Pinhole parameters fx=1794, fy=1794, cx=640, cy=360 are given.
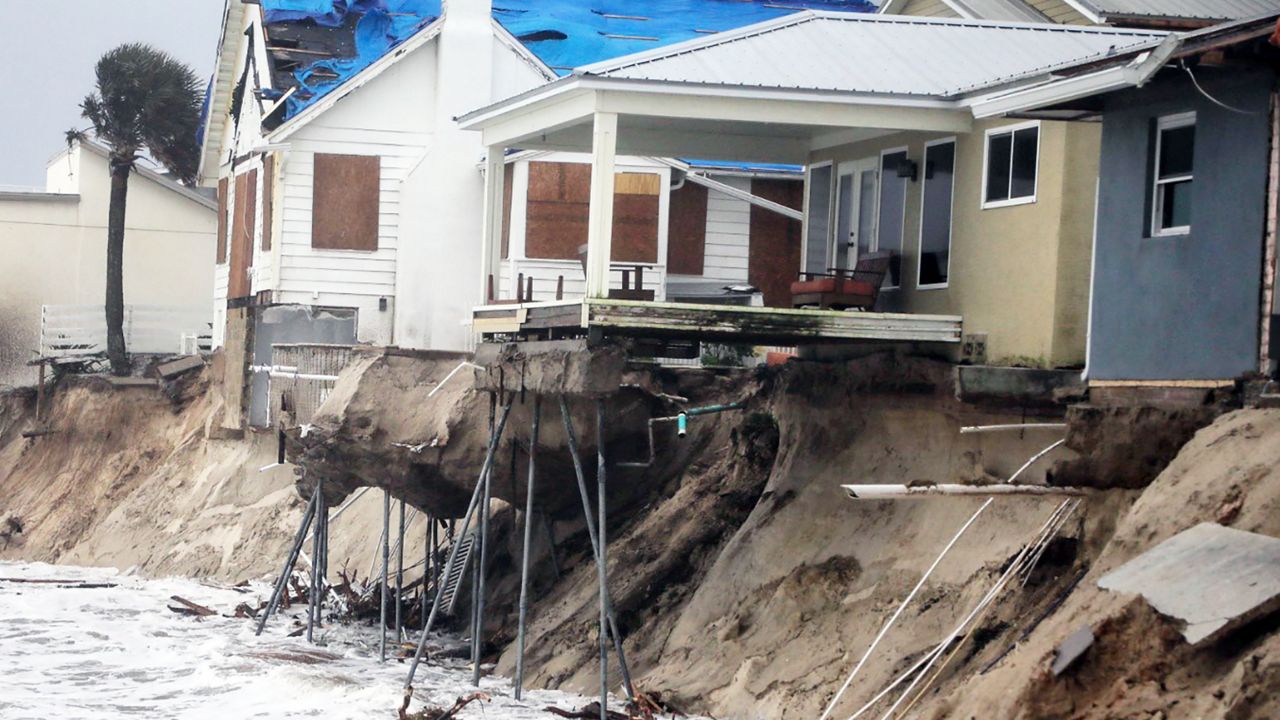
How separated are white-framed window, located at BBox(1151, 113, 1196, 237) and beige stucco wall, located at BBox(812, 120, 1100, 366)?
1977 millimetres

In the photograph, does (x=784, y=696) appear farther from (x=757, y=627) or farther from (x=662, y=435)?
(x=662, y=435)

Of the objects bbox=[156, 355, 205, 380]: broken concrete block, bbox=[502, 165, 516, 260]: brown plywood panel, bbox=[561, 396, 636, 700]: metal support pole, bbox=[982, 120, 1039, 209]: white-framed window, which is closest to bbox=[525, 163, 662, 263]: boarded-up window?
bbox=[502, 165, 516, 260]: brown plywood panel

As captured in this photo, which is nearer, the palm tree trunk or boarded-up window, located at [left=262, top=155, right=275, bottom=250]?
boarded-up window, located at [left=262, top=155, right=275, bottom=250]

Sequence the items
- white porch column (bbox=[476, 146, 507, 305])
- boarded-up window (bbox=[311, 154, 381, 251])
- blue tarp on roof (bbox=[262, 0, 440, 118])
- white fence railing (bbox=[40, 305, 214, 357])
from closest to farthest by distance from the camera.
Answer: white porch column (bbox=[476, 146, 507, 305]), boarded-up window (bbox=[311, 154, 381, 251]), blue tarp on roof (bbox=[262, 0, 440, 118]), white fence railing (bbox=[40, 305, 214, 357])

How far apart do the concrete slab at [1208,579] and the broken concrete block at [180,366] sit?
1264 inches

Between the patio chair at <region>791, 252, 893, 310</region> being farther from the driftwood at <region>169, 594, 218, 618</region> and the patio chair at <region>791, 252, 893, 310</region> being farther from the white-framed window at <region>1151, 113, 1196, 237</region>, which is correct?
the driftwood at <region>169, 594, 218, 618</region>

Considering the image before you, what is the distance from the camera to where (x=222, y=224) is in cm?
3947

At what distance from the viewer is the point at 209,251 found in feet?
157

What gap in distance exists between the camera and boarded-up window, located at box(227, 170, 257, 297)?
35.4 metres

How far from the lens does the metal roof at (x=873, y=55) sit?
63.9ft

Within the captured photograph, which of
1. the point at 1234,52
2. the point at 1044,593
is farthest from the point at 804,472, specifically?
the point at 1234,52

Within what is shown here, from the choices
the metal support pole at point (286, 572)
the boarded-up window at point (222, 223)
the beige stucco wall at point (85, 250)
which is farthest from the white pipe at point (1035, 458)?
the beige stucco wall at point (85, 250)

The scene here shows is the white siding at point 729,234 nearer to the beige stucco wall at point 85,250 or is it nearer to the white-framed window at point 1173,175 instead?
→ the white-framed window at point 1173,175

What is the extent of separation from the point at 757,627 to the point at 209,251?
103ft
